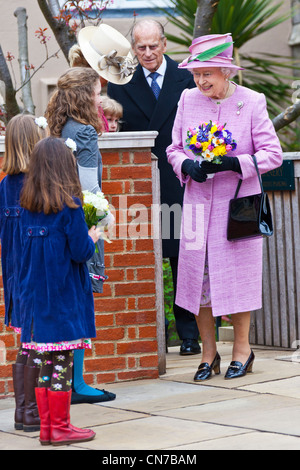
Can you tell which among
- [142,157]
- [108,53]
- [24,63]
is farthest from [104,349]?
[24,63]

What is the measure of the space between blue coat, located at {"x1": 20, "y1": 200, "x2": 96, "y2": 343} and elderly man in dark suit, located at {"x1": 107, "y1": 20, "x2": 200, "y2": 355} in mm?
2087

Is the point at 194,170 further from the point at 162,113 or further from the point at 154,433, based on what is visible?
the point at 154,433

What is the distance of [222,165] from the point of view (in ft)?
16.8

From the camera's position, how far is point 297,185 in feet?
20.7

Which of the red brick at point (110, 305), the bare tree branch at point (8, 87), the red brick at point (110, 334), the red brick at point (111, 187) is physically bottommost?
the red brick at point (110, 334)

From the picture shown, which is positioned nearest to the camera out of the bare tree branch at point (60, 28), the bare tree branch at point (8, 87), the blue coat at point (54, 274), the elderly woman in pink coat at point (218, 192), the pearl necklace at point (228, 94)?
the blue coat at point (54, 274)

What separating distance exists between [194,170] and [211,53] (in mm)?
652

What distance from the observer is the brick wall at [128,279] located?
5504 mm

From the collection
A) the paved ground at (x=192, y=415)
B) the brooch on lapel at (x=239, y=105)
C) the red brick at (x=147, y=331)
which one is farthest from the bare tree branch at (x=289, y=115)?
the red brick at (x=147, y=331)

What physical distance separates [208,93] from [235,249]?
888 millimetres

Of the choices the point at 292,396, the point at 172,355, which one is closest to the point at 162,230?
the point at 172,355

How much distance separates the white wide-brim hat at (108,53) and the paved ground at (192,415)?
192cm

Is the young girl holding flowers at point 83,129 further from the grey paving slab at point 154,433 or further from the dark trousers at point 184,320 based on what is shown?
the dark trousers at point 184,320
